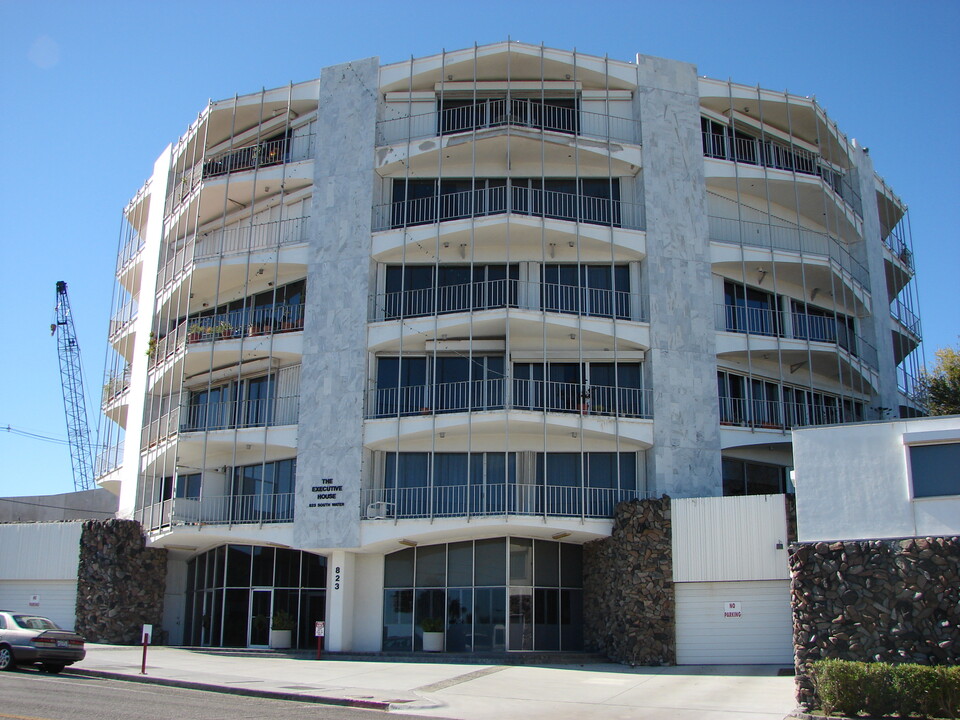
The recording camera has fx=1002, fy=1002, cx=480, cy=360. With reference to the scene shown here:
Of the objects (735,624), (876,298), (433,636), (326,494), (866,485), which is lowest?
(433,636)

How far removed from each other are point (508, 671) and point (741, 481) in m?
12.2

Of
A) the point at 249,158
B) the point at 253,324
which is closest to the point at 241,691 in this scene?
the point at 253,324

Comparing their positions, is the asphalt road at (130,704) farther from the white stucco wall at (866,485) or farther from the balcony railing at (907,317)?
the balcony railing at (907,317)

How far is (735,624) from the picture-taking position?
98.0 feet

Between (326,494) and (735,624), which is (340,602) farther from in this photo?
(735,624)

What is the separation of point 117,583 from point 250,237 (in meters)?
13.6

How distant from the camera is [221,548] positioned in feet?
122

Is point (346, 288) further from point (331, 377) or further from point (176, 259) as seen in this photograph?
point (176, 259)

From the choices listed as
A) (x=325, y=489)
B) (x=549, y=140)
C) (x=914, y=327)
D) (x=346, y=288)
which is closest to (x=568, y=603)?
(x=325, y=489)

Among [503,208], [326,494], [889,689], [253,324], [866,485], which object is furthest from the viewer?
[253,324]

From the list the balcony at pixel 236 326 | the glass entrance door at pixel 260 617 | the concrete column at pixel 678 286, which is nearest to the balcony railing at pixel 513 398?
the concrete column at pixel 678 286

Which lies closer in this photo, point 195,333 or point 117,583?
point 117,583

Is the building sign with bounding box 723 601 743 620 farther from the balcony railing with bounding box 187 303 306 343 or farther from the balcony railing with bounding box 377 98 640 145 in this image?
the balcony railing with bounding box 187 303 306 343

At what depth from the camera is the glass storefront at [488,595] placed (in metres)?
32.5
